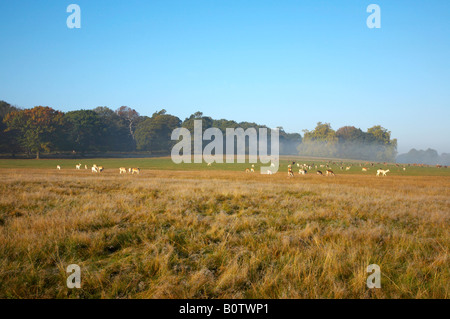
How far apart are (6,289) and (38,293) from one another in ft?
1.49

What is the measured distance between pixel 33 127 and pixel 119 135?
158 ft

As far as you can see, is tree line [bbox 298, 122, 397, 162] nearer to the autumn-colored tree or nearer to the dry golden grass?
the autumn-colored tree

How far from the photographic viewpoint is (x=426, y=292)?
3543mm

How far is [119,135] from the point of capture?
11700 centimetres

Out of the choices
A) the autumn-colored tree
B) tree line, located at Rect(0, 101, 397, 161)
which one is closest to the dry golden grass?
the autumn-colored tree

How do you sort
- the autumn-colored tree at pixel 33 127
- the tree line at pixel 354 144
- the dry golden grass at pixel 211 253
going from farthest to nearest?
1. the tree line at pixel 354 144
2. the autumn-colored tree at pixel 33 127
3. the dry golden grass at pixel 211 253

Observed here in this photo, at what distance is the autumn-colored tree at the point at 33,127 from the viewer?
6762cm

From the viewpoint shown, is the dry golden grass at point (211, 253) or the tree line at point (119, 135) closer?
the dry golden grass at point (211, 253)

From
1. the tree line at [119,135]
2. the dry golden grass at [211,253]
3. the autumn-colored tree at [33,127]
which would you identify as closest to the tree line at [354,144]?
the tree line at [119,135]

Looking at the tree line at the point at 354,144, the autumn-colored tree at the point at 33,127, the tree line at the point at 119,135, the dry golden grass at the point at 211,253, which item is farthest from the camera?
the tree line at the point at 354,144

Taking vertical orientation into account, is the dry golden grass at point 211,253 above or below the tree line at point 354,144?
below

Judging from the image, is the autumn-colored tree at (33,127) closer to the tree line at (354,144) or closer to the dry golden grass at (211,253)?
the dry golden grass at (211,253)
